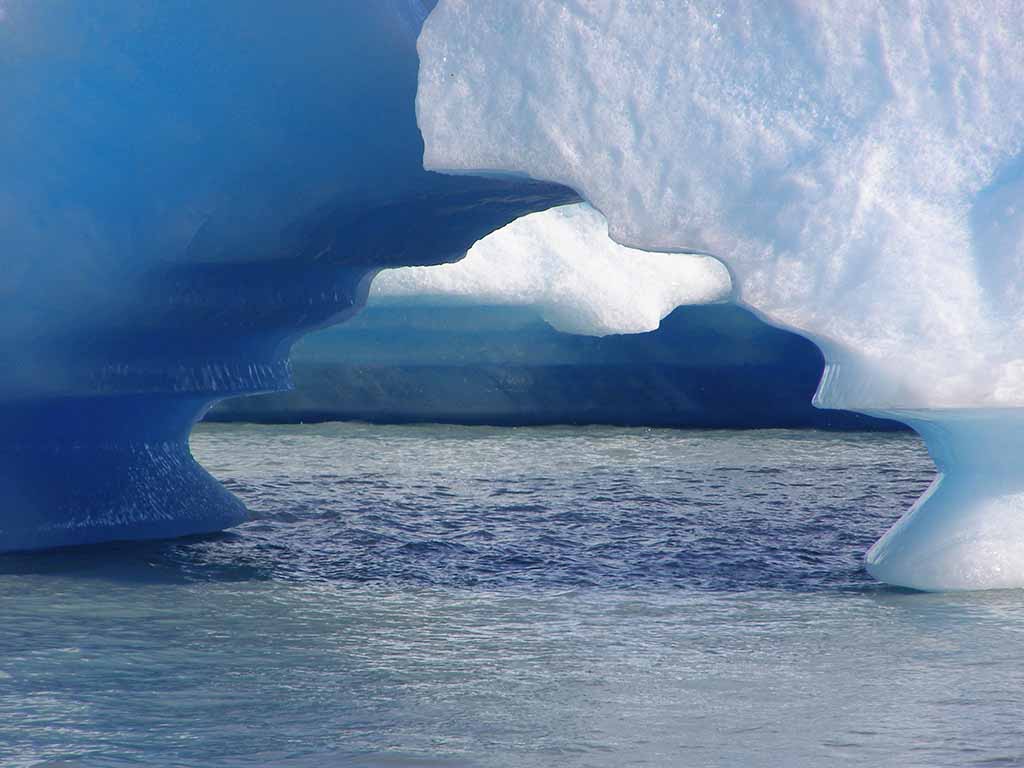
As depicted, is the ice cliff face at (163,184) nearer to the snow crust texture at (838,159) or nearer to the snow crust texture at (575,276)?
the snow crust texture at (838,159)

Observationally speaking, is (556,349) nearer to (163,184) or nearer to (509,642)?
(163,184)

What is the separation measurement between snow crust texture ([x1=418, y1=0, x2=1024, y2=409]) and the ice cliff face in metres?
0.72

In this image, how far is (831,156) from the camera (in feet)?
8.22

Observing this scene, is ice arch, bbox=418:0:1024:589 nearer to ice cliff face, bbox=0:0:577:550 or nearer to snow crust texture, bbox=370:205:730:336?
ice cliff face, bbox=0:0:577:550

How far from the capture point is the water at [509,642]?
182 cm

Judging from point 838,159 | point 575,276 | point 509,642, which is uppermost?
point 575,276

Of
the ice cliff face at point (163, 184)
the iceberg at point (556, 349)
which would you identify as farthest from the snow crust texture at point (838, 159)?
the iceberg at point (556, 349)

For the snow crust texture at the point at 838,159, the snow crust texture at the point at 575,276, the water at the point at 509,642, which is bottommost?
the water at the point at 509,642

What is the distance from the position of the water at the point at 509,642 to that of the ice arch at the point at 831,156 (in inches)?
19.6

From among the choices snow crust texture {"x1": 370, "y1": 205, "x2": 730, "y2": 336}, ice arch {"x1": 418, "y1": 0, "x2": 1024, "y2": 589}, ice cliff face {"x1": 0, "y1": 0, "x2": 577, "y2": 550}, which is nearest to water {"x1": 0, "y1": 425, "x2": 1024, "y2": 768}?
ice cliff face {"x1": 0, "y1": 0, "x2": 577, "y2": 550}

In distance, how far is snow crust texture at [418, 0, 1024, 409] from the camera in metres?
2.49

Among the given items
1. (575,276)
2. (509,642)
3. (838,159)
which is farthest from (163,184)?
(575,276)

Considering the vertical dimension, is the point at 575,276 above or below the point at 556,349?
above

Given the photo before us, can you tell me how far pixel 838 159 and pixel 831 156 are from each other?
0.04ft
